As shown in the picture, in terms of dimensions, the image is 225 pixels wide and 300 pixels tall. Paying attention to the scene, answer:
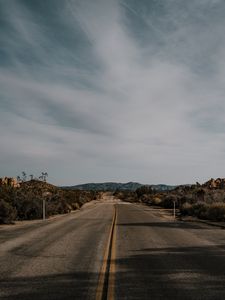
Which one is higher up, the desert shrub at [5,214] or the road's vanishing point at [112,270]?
the desert shrub at [5,214]

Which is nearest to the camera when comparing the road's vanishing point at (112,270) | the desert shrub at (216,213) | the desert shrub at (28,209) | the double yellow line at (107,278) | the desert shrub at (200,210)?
the double yellow line at (107,278)

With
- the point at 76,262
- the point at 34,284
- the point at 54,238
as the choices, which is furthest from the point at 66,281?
the point at 54,238

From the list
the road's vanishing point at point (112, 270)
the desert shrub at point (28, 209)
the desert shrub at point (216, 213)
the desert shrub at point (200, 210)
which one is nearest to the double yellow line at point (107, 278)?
the road's vanishing point at point (112, 270)

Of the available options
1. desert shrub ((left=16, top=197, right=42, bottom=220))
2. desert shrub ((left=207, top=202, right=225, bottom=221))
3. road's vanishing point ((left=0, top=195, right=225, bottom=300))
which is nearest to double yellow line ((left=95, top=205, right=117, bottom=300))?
road's vanishing point ((left=0, top=195, right=225, bottom=300))

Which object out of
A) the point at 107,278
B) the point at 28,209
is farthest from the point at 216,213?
the point at 107,278

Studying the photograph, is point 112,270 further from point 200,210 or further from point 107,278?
point 200,210

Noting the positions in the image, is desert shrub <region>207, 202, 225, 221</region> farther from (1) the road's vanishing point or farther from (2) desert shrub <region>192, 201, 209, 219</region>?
(1) the road's vanishing point

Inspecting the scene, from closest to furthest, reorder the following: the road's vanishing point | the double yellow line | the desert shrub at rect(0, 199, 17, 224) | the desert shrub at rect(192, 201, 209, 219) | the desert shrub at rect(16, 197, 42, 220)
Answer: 1. the double yellow line
2. the road's vanishing point
3. the desert shrub at rect(0, 199, 17, 224)
4. the desert shrub at rect(192, 201, 209, 219)
5. the desert shrub at rect(16, 197, 42, 220)

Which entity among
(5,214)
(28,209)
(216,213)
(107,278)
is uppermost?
(28,209)

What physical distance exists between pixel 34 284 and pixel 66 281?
724 mm

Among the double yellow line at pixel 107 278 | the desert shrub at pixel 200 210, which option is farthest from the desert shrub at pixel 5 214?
the double yellow line at pixel 107 278

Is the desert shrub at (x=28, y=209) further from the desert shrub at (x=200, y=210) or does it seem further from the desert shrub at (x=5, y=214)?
the desert shrub at (x=200, y=210)

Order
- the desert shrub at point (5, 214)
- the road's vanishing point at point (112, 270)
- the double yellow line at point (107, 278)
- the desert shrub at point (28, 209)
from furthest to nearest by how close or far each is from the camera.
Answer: the desert shrub at point (28, 209) < the desert shrub at point (5, 214) < the road's vanishing point at point (112, 270) < the double yellow line at point (107, 278)

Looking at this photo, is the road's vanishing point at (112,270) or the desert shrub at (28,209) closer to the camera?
the road's vanishing point at (112,270)
